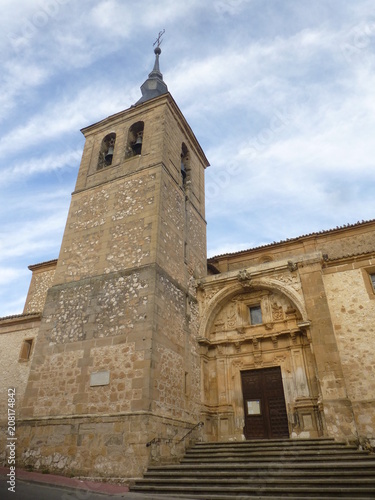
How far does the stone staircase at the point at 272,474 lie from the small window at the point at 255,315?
4.20 metres

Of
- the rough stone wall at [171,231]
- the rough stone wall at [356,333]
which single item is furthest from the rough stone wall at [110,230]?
the rough stone wall at [356,333]

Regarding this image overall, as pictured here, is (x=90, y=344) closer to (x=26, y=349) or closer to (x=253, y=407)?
(x=26, y=349)

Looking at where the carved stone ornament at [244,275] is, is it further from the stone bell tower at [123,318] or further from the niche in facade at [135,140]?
the niche in facade at [135,140]

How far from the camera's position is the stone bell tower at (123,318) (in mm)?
8312

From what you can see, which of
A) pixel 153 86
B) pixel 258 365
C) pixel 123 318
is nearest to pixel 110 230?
pixel 123 318

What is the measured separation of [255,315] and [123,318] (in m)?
5.10

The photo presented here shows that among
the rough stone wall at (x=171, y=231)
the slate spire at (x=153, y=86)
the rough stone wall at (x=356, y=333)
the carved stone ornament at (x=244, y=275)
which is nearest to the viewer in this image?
the rough stone wall at (x=356, y=333)

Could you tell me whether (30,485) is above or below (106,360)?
below

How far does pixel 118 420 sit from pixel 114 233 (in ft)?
18.4

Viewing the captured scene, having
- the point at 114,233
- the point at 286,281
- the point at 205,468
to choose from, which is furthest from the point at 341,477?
the point at 114,233

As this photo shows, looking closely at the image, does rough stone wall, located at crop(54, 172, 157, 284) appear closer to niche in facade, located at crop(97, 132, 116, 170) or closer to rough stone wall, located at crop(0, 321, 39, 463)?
niche in facade, located at crop(97, 132, 116, 170)

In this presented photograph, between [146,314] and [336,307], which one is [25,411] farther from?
[336,307]

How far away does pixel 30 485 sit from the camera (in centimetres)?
703

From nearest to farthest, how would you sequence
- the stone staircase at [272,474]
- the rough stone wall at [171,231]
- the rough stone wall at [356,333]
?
the stone staircase at [272,474], the rough stone wall at [356,333], the rough stone wall at [171,231]
